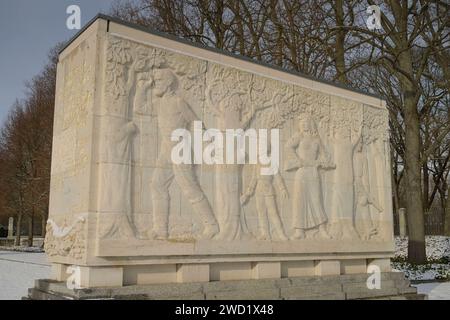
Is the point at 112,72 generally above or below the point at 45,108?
below

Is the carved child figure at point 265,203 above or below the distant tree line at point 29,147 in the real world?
below

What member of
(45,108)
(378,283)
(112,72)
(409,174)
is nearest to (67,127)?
(112,72)

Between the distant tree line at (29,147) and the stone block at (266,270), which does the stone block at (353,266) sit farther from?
the distant tree line at (29,147)

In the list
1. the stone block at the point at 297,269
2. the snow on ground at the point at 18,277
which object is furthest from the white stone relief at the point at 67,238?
the stone block at the point at 297,269

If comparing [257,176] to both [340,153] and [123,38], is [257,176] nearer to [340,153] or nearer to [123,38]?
[340,153]

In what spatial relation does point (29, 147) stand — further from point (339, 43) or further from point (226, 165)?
point (226, 165)

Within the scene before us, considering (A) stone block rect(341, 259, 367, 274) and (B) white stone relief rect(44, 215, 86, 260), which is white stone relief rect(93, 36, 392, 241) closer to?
(B) white stone relief rect(44, 215, 86, 260)

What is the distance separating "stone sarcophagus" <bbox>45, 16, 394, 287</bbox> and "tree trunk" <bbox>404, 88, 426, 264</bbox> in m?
6.57

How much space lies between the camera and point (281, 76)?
917 centimetres

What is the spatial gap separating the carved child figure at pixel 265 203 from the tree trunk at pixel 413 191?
8.96 m

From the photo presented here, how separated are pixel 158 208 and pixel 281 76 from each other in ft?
11.9

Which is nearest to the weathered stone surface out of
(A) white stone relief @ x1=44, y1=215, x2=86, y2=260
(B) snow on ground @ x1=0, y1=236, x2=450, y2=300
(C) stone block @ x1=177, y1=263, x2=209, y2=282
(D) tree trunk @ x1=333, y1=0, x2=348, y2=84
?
(C) stone block @ x1=177, y1=263, x2=209, y2=282

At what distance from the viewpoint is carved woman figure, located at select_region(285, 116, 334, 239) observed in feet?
29.0

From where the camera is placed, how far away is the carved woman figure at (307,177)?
29.0 ft
